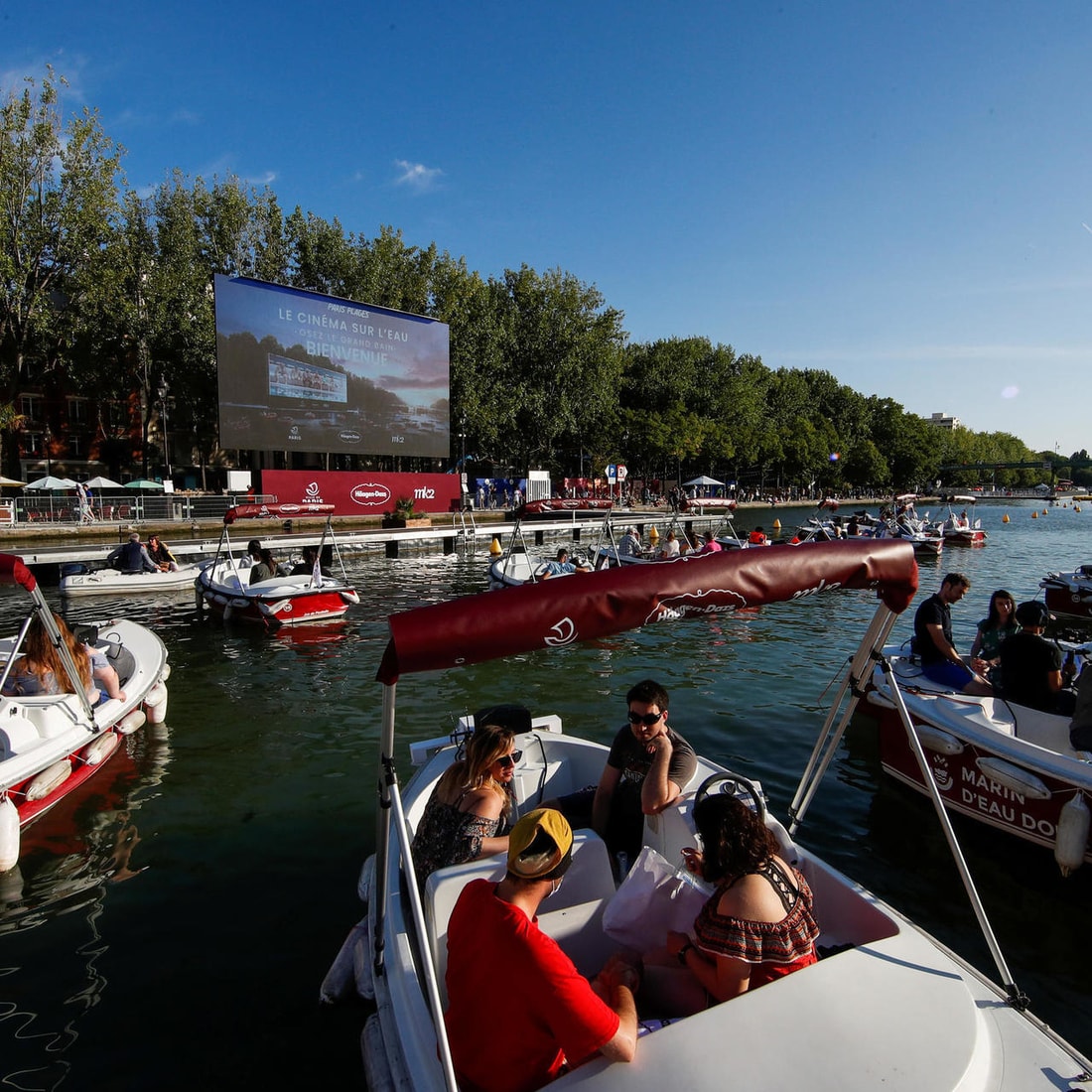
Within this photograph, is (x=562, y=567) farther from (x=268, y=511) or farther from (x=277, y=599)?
(x=268, y=511)

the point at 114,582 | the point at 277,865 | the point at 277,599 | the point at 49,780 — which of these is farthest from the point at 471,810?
the point at 114,582

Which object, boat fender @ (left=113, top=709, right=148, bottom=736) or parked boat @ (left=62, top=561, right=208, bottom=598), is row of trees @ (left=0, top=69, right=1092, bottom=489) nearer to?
parked boat @ (left=62, top=561, right=208, bottom=598)

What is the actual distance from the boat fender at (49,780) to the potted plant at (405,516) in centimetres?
3206

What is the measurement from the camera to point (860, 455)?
10812cm

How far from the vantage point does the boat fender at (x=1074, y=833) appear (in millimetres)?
5871

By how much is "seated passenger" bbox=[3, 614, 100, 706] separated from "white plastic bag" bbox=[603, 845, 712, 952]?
22.0 feet

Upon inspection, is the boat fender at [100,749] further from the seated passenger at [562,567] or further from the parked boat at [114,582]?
the parked boat at [114,582]

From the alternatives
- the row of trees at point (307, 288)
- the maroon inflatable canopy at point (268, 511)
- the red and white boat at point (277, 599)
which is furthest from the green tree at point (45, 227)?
the red and white boat at point (277, 599)

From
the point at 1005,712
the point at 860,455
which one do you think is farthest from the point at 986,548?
the point at 860,455

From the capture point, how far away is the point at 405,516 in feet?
131

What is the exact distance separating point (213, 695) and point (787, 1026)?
36.3ft

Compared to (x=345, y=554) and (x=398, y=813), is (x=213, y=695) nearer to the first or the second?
(x=398, y=813)

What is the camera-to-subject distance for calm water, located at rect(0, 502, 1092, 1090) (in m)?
4.67

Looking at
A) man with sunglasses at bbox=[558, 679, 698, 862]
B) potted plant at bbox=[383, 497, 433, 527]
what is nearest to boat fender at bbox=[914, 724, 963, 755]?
man with sunglasses at bbox=[558, 679, 698, 862]
